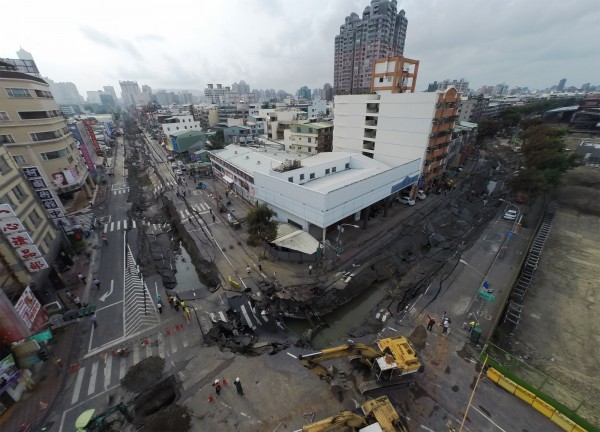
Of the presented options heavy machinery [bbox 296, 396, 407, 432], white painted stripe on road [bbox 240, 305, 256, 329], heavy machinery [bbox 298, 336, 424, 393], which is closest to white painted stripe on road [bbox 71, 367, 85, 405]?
white painted stripe on road [bbox 240, 305, 256, 329]

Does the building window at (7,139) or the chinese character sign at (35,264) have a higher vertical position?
the building window at (7,139)

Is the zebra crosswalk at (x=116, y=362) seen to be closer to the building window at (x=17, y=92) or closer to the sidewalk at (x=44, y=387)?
the sidewalk at (x=44, y=387)

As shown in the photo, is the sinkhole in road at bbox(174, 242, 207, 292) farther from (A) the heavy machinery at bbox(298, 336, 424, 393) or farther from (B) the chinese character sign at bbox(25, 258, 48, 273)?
(A) the heavy machinery at bbox(298, 336, 424, 393)

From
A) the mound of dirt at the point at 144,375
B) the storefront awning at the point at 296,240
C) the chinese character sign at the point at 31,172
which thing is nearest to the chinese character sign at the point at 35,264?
the chinese character sign at the point at 31,172

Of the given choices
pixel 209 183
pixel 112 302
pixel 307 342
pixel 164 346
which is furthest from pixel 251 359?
pixel 209 183

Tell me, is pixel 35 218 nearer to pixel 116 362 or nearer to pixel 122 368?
pixel 116 362
